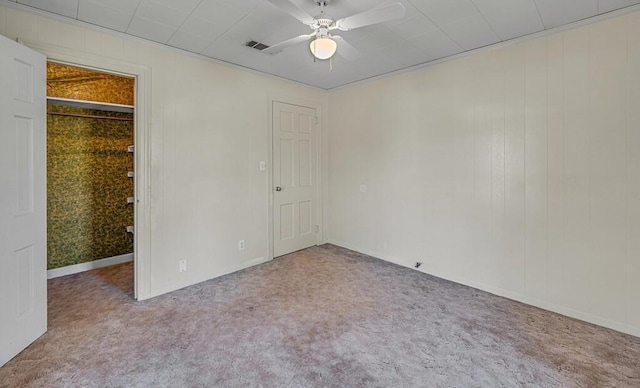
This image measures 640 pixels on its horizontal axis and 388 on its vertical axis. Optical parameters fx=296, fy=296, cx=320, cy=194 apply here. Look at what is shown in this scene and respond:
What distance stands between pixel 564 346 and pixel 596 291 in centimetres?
68

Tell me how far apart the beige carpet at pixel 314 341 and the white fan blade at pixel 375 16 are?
226cm

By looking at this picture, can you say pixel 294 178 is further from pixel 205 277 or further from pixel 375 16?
pixel 375 16

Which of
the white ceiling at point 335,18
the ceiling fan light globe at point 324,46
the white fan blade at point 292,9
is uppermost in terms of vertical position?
the white ceiling at point 335,18

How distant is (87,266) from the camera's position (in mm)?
3770

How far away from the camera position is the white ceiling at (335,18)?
2.27m

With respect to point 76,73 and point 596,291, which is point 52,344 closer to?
point 76,73

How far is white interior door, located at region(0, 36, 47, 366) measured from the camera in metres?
1.98

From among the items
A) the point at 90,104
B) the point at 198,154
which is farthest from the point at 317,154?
the point at 90,104

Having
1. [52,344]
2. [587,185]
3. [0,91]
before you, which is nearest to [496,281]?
[587,185]

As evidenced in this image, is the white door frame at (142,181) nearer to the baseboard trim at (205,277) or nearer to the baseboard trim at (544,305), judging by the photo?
the baseboard trim at (205,277)

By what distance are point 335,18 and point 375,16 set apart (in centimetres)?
72

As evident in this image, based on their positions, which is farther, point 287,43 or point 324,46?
point 287,43

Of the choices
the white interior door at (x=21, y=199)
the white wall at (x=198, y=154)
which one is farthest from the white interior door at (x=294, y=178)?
the white interior door at (x=21, y=199)

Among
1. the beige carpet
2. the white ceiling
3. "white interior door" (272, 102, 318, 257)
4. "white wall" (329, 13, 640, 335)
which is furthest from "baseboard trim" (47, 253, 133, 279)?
"white wall" (329, 13, 640, 335)
